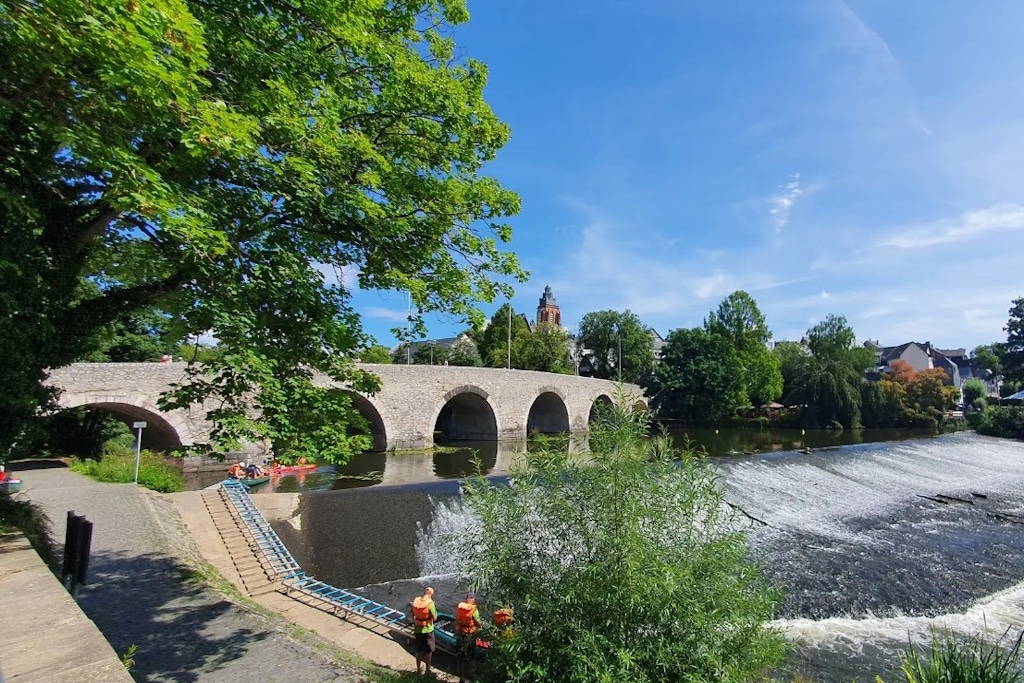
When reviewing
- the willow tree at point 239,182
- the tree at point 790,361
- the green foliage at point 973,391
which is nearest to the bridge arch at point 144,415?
the willow tree at point 239,182

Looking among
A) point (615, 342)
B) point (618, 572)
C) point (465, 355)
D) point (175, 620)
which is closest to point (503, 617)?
point (618, 572)

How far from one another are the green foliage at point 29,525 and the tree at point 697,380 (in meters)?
43.0

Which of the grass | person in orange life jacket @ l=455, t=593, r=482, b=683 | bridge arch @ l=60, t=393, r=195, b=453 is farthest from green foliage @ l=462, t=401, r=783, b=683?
bridge arch @ l=60, t=393, r=195, b=453

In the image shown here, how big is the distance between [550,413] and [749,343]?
20.3 metres

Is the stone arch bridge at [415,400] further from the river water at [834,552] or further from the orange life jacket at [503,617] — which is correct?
the river water at [834,552]

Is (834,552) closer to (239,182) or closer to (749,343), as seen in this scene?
(239,182)

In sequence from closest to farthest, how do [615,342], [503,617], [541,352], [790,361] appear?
[503,617]
[541,352]
[790,361]
[615,342]

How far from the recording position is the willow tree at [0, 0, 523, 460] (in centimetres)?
336

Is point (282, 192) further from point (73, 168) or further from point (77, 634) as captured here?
point (77, 634)

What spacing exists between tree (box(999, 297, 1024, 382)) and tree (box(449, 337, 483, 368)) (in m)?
53.9

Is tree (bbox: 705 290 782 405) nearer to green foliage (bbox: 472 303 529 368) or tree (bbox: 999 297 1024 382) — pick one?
green foliage (bbox: 472 303 529 368)

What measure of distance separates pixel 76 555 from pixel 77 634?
4162 mm

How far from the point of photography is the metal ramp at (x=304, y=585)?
24.7ft

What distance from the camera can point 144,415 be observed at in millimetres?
19031
